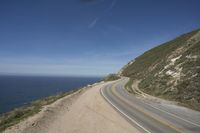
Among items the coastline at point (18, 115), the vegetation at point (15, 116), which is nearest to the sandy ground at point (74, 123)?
the coastline at point (18, 115)

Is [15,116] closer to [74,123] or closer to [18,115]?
[18,115]

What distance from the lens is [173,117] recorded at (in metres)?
18.2

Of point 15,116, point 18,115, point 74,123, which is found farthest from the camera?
point 18,115

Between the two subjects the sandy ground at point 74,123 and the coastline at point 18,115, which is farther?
the coastline at point 18,115

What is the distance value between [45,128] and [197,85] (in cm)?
2391

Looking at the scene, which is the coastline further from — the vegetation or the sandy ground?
the sandy ground

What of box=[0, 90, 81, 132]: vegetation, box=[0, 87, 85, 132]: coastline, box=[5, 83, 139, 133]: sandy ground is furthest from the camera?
box=[0, 90, 81, 132]: vegetation

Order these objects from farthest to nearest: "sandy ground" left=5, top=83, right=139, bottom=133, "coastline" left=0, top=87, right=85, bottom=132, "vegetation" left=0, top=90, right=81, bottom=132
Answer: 1. "vegetation" left=0, top=90, right=81, bottom=132
2. "coastline" left=0, top=87, right=85, bottom=132
3. "sandy ground" left=5, top=83, right=139, bottom=133

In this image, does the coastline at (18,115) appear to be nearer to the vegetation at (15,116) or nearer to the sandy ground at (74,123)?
the vegetation at (15,116)

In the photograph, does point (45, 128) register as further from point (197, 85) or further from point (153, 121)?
point (197, 85)

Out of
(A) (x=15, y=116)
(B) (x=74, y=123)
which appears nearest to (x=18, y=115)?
(A) (x=15, y=116)

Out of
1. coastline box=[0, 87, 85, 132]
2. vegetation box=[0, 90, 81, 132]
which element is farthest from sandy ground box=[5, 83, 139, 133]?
vegetation box=[0, 90, 81, 132]

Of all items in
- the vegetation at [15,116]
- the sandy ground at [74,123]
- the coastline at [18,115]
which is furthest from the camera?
the vegetation at [15,116]

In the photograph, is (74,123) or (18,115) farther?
(18,115)
